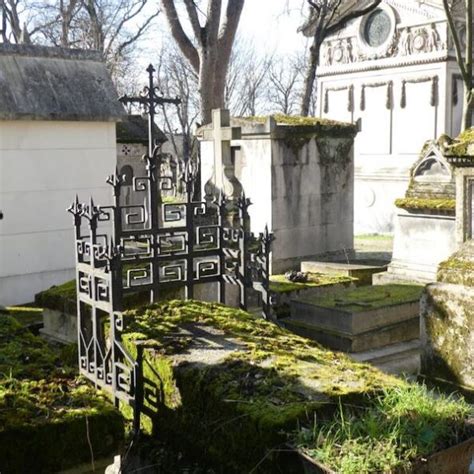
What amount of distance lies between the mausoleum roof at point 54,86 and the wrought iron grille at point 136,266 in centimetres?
235

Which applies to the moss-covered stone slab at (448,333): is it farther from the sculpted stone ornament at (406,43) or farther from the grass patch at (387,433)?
the sculpted stone ornament at (406,43)

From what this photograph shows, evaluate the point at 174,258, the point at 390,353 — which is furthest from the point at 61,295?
the point at 390,353

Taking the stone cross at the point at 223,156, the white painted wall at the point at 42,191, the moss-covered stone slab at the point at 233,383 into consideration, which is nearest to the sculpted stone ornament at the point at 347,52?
the stone cross at the point at 223,156

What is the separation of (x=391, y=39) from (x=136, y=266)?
1734 centimetres

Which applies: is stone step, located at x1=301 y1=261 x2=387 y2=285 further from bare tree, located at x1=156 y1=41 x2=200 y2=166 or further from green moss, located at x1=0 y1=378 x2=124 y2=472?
bare tree, located at x1=156 y1=41 x2=200 y2=166

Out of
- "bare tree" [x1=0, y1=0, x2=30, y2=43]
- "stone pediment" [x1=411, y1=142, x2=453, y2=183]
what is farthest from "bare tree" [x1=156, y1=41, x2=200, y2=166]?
"stone pediment" [x1=411, y1=142, x2=453, y2=183]

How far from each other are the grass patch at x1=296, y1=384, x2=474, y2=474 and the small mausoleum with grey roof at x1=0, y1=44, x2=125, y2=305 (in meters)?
6.76

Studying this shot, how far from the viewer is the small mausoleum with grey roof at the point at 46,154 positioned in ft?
31.1

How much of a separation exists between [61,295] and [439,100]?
1669 centimetres

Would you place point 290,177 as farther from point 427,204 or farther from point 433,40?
point 433,40

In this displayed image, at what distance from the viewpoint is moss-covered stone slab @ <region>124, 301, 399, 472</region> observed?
149 inches

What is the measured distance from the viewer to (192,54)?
51.4 feet

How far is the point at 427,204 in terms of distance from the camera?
438 inches

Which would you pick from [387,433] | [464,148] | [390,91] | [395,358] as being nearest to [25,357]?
[387,433]
